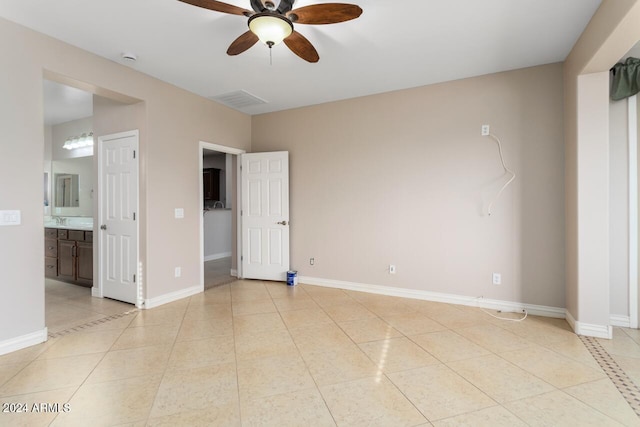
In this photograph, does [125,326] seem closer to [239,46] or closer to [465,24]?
[239,46]

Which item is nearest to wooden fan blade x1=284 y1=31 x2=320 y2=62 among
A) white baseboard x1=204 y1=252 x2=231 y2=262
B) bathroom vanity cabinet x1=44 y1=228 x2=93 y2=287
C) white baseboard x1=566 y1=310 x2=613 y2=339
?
white baseboard x1=566 y1=310 x2=613 y2=339

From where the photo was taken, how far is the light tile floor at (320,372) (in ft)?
5.67

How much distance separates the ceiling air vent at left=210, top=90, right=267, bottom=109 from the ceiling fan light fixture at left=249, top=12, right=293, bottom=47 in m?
1.99

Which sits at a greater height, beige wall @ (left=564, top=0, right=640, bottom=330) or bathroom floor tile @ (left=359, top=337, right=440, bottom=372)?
beige wall @ (left=564, top=0, right=640, bottom=330)

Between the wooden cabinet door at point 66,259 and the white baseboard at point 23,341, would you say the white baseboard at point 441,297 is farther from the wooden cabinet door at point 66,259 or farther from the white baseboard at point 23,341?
the wooden cabinet door at point 66,259

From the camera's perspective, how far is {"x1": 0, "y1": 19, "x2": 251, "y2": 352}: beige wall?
2457 mm

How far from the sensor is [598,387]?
1987 millimetres

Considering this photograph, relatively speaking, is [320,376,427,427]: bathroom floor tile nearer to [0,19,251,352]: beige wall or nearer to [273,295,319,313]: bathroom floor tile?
[273,295,319,313]: bathroom floor tile

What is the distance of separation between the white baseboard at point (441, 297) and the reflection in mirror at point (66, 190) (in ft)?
14.0

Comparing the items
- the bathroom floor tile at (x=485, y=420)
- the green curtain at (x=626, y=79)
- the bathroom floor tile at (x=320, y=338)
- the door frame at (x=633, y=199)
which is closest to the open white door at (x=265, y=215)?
the bathroom floor tile at (x=320, y=338)

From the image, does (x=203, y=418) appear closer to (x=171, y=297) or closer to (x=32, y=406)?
(x=32, y=406)

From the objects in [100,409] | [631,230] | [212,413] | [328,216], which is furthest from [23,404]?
[631,230]

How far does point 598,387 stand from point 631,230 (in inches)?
69.7

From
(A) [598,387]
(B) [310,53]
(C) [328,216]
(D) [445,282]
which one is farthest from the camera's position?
(C) [328,216]
